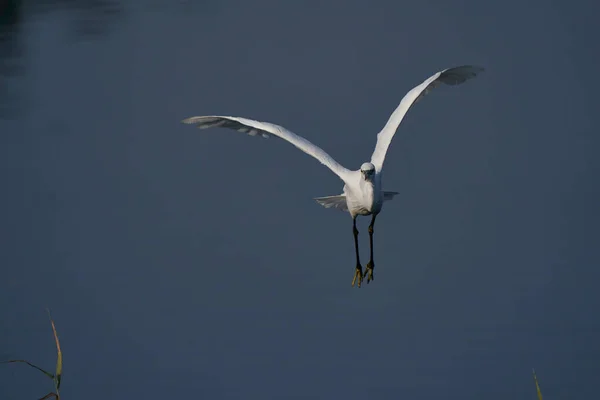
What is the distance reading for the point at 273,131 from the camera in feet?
25.1

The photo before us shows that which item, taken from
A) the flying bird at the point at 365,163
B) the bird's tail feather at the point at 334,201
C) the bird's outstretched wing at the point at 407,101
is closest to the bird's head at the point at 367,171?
the flying bird at the point at 365,163

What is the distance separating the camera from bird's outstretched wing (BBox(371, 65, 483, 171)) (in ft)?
25.3

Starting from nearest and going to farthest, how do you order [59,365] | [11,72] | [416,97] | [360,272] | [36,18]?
[59,365] → [416,97] → [360,272] → [11,72] → [36,18]

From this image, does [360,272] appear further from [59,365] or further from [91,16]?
[91,16]

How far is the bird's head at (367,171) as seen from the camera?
7188 mm

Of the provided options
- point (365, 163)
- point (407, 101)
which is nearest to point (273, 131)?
point (365, 163)

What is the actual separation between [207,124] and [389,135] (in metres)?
1.43

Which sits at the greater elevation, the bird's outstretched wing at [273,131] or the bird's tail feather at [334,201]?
the bird's outstretched wing at [273,131]

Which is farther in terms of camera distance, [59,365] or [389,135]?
[389,135]

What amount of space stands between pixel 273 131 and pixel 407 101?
3.49 ft

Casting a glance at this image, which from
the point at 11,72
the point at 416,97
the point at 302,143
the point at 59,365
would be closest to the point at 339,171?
the point at 302,143

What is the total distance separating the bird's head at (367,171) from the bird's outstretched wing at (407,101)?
313mm

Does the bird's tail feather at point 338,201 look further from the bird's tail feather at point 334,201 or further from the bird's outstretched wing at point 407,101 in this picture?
the bird's outstretched wing at point 407,101

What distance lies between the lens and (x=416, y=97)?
7875 millimetres
